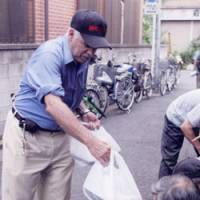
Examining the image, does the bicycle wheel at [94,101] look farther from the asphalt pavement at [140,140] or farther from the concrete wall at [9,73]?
the concrete wall at [9,73]

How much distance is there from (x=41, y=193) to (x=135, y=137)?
5170 millimetres

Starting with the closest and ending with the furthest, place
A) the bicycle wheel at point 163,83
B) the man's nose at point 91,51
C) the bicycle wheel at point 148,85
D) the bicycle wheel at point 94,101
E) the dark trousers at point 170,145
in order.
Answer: the man's nose at point 91,51 < the dark trousers at point 170,145 < the bicycle wheel at point 94,101 < the bicycle wheel at point 148,85 < the bicycle wheel at point 163,83

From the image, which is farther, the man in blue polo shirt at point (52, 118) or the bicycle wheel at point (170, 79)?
the bicycle wheel at point (170, 79)

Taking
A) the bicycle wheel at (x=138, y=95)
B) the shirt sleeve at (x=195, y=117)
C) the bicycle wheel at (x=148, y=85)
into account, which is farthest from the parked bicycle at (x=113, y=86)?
the shirt sleeve at (x=195, y=117)

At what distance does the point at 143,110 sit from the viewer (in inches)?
457

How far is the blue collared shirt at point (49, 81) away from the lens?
278 cm

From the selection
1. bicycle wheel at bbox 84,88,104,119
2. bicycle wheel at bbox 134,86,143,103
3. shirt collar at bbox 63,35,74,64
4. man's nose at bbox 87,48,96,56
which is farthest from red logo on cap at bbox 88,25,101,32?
bicycle wheel at bbox 134,86,143,103

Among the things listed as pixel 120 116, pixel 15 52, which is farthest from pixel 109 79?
pixel 15 52

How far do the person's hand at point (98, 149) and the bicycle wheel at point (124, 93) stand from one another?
8123 millimetres

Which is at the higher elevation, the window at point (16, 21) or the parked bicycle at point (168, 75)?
the window at point (16, 21)

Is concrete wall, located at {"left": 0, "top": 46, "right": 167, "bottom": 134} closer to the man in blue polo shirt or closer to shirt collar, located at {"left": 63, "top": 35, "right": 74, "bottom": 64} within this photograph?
the man in blue polo shirt

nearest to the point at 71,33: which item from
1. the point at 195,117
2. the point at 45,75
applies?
the point at 45,75

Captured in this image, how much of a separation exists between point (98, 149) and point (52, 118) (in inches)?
16.2

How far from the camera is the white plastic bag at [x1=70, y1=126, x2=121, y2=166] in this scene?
313 centimetres
